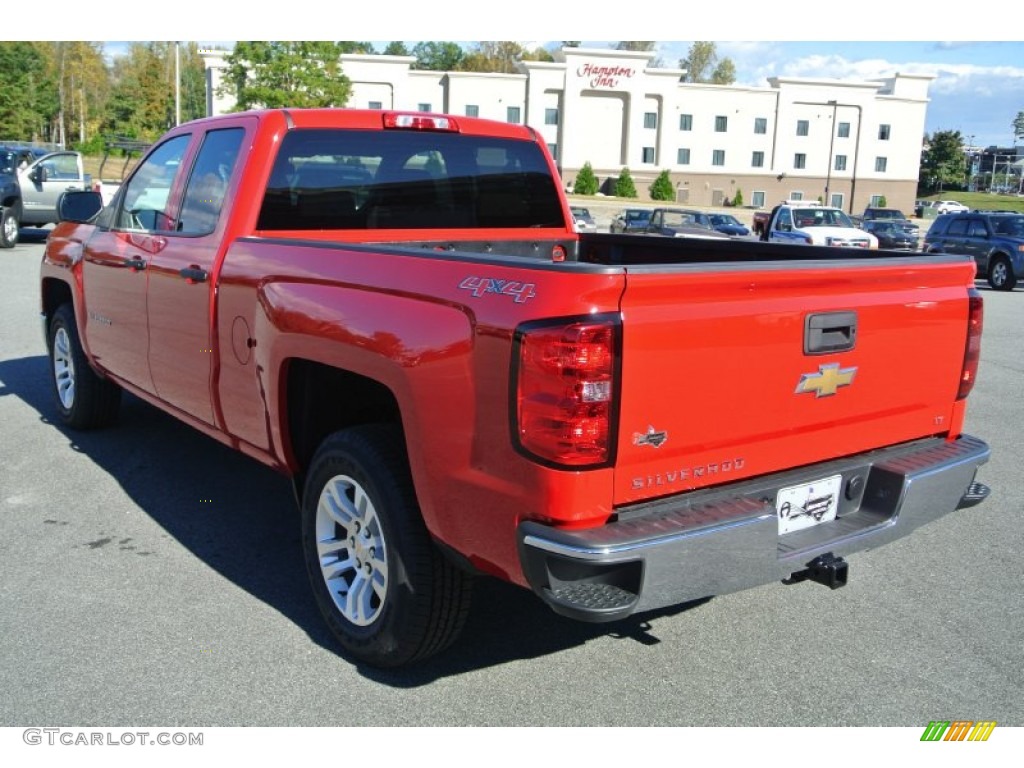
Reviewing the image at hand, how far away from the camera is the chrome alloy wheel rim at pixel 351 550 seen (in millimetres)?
3465

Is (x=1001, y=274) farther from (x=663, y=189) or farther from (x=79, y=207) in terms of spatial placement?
(x=663, y=189)

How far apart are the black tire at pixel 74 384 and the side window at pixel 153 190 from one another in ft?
3.87

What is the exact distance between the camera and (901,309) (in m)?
3.42

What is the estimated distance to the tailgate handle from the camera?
3.12 m

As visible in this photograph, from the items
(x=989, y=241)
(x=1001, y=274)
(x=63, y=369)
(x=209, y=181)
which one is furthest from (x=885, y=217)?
(x=209, y=181)

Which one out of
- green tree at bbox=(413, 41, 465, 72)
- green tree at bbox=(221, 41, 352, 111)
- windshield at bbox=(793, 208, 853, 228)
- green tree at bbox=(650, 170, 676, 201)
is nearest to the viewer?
windshield at bbox=(793, 208, 853, 228)

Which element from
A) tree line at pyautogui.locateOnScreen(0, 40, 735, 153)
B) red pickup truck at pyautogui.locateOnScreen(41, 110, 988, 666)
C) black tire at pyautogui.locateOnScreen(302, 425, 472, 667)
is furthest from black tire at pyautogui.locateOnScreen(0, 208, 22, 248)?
tree line at pyautogui.locateOnScreen(0, 40, 735, 153)

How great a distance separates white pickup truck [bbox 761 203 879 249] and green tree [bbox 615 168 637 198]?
43730 millimetres

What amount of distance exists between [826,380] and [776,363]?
0.27 meters

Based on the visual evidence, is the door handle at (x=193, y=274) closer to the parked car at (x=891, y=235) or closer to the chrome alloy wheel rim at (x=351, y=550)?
the chrome alloy wheel rim at (x=351, y=550)

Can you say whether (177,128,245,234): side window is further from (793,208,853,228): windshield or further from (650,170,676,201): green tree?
(650,170,676,201): green tree

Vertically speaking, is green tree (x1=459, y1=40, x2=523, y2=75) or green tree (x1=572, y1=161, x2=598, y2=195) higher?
green tree (x1=459, y1=40, x2=523, y2=75)

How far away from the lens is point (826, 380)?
3.23 m

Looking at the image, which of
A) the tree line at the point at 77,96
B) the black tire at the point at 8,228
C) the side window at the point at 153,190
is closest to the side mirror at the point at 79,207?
the side window at the point at 153,190
